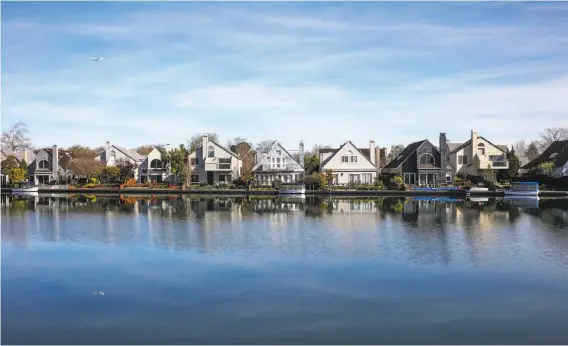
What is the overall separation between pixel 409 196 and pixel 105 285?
4663 cm

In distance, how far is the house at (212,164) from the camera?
73.1m

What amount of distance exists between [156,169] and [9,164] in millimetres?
24569

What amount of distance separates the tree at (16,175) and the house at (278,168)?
34635 millimetres

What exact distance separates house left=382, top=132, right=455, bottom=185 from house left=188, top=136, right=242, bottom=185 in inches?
792

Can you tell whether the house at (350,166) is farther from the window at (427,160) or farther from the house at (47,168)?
the house at (47,168)

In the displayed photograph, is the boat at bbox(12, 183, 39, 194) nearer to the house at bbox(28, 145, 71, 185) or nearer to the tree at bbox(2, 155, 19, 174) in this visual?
the house at bbox(28, 145, 71, 185)

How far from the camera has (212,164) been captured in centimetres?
7300

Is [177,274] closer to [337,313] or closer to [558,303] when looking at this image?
[337,313]

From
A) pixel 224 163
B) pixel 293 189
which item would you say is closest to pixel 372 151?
pixel 293 189

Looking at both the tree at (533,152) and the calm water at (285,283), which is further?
the tree at (533,152)

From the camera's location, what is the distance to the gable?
232ft

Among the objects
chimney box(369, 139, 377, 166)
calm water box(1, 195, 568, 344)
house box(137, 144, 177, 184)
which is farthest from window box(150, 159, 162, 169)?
calm water box(1, 195, 568, 344)

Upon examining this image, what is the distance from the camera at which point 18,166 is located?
86.7 meters

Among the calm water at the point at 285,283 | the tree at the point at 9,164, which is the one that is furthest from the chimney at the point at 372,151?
the tree at the point at 9,164
